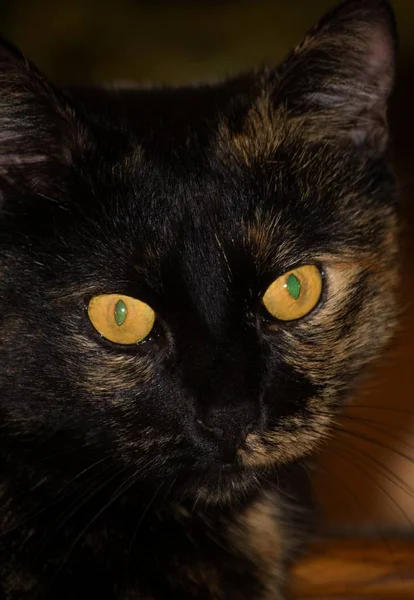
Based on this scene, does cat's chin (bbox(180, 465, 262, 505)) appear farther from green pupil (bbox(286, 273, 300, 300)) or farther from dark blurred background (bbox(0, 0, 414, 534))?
dark blurred background (bbox(0, 0, 414, 534))

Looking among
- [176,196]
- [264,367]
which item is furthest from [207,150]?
[264,367]

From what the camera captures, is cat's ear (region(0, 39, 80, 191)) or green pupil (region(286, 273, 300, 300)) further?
green pupil (region(286, 273, 300, 300))

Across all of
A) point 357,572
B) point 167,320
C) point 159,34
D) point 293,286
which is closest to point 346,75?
point 293,286

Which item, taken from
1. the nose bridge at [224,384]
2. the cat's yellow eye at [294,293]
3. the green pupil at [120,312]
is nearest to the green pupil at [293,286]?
the cat's yellow eye at [294,293]

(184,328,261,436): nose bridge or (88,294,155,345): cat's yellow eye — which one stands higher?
(88,294,155,345): cat's yellow eye

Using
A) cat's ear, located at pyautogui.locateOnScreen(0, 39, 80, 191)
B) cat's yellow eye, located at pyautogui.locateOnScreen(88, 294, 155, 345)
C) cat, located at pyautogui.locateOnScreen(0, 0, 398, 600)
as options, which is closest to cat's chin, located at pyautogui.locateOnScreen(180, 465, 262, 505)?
cat, located at pyautogui.locateOnScreen(0, 0, 398, 600)

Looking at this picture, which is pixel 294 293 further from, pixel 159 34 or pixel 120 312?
pixel 159 34

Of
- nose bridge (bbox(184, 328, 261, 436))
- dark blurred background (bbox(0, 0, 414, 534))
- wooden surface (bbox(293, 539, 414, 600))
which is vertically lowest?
wooden surface (bbox(293, 539, 414, 600))
